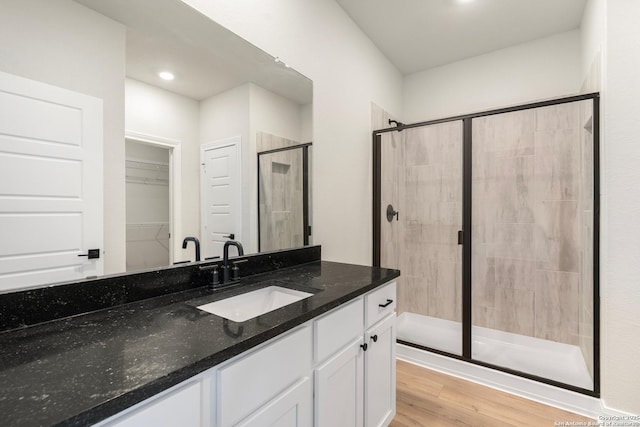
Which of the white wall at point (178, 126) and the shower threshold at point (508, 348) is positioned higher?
the white wall at point (178, 126)

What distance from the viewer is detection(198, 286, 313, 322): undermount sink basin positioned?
3.84 ft

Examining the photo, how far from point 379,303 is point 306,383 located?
0.61 meters

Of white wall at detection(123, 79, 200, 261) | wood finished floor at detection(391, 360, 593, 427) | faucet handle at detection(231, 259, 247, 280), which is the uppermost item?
white wall at detection(123, 79, 200, 261)

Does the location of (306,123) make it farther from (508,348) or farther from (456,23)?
(508,348)

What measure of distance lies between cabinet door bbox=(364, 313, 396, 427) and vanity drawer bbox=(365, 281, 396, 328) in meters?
0.03

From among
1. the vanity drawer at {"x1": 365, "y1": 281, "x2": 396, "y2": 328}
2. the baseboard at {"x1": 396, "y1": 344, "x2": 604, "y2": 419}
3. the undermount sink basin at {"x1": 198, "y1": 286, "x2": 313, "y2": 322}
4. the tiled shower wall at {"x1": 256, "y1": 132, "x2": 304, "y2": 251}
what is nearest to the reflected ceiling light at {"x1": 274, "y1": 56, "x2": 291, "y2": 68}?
the tiled shower wall at {"x1": 256, "y1": 132, "x2": 304, "y2": 251}

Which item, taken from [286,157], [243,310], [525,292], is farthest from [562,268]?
[243,310]

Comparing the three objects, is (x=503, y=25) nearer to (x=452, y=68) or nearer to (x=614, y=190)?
(x=452, y=68)

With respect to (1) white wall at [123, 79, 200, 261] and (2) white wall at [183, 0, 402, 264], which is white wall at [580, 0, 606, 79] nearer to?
(2) white wall at [183, 0, 402, 264]

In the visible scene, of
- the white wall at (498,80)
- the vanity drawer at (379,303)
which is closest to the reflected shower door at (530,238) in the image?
the white wall at (498,80)

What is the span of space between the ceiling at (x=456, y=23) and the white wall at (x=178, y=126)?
1694mm

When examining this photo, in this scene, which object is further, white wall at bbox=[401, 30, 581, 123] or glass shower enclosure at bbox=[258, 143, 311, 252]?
white wall at bbox=[401, 30, 581, 123]

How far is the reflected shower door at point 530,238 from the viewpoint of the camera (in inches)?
92.1

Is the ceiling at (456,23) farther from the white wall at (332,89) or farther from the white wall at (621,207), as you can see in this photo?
the white wall at (621,207)
